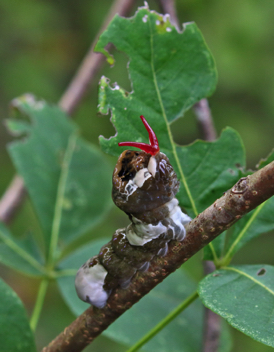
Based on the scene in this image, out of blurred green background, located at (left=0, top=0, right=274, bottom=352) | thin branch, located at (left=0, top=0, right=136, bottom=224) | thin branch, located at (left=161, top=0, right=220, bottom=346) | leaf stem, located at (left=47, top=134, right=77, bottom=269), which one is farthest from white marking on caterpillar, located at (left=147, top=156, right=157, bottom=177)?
blurred green background, located at (left=0, top=0, right=274, bottom=352)

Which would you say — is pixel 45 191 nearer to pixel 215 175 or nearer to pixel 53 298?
pixel 215 175

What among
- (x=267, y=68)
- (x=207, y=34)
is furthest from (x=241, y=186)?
(x=267, y=68)

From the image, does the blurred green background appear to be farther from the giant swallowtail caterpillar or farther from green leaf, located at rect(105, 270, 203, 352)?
the giant swallowtail caterpillar

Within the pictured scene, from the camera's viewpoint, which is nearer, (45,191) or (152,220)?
(152,220)

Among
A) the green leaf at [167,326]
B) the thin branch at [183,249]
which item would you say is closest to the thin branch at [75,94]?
the green leaf at [167,326]

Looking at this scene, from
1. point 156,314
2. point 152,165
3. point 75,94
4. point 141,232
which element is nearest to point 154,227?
point 141,232

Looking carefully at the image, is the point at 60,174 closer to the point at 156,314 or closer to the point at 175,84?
the point at 156,314
